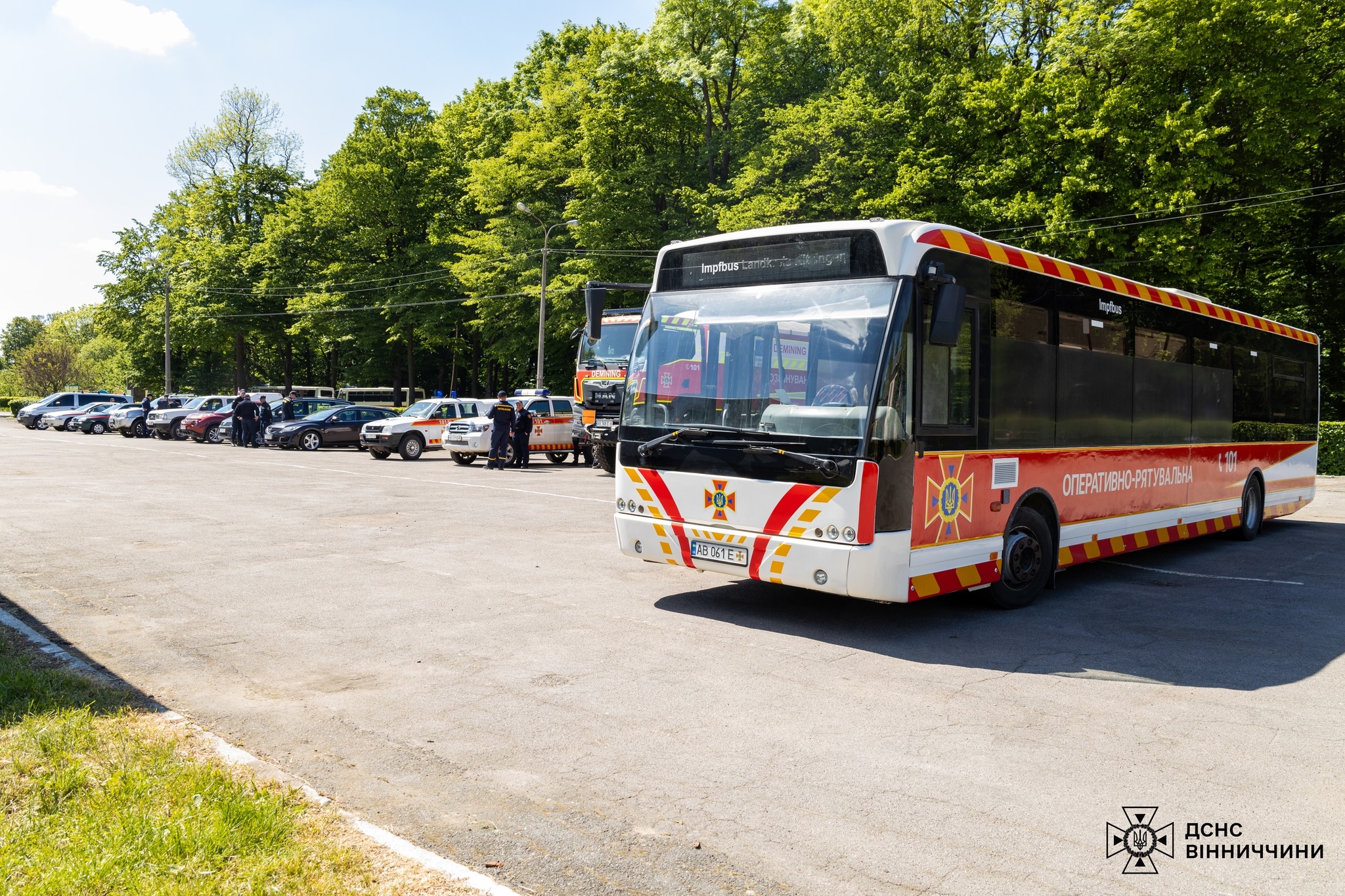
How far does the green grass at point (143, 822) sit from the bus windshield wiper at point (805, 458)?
4.27 m

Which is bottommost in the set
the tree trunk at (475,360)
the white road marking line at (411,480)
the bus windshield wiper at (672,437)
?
the white road marking line at (411,480)

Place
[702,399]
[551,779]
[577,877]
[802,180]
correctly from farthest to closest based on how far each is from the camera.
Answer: [802,180]
[702,399]
[551,779]
[577,877]

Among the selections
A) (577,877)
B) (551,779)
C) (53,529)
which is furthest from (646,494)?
(53,529)

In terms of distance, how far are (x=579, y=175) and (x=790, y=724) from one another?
39.8m

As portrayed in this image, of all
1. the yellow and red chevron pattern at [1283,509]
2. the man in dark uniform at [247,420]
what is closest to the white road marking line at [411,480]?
the man in dark uniform at [247,420]

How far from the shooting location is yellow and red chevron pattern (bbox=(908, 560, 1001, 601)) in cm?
738

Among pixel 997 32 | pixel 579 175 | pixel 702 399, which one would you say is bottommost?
pixel 702 399

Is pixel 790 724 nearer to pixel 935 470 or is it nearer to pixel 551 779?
pixel 551 779

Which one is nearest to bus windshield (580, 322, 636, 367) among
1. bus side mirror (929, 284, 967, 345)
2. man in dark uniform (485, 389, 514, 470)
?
man in dark uniform (485, 389, 514, 470)

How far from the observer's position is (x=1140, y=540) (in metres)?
10.6

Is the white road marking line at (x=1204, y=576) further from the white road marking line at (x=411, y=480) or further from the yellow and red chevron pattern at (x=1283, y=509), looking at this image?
the white road marking line at (x=411, y=480)

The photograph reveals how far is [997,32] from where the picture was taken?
35.3m

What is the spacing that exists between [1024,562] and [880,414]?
8.60ft

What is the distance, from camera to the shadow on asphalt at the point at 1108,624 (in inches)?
269
